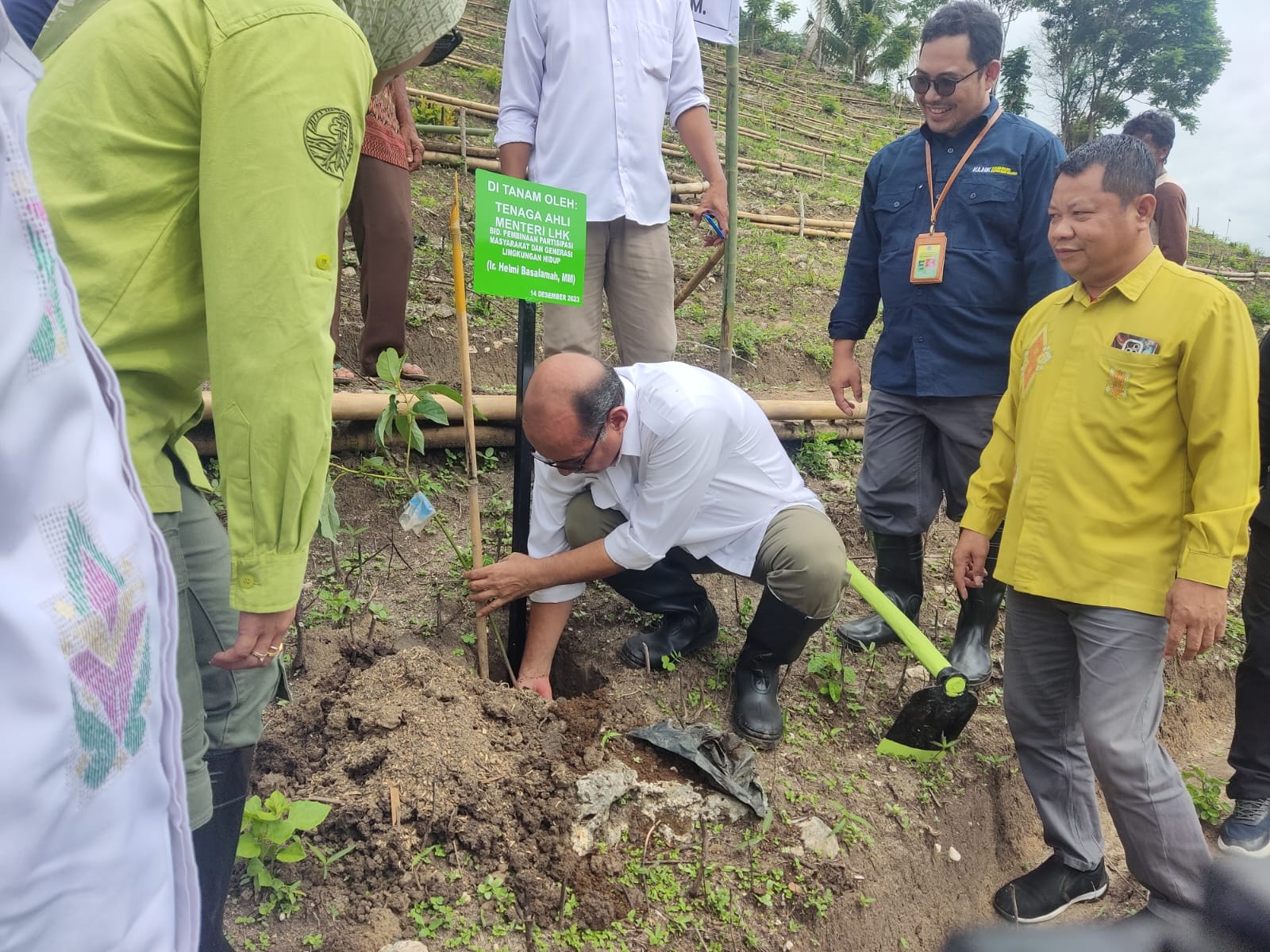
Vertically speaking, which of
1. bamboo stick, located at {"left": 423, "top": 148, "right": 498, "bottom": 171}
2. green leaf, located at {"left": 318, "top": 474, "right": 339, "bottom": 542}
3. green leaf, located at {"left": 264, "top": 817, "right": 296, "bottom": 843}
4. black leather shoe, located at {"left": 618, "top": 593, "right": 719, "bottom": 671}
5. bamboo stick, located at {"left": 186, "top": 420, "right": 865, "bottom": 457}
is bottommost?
black leather shoe, located at {"left": 618, "top": 593, "right": 719, "bottom": 671}

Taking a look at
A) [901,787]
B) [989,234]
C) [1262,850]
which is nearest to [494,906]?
[901,787]

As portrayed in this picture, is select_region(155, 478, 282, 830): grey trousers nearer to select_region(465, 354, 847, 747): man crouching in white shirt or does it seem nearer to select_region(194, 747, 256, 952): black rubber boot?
select_region(194, 747, 256, 952): black rubber boot

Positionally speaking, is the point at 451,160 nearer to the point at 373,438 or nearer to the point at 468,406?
the point at 373,438

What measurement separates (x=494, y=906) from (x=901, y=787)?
131 cm

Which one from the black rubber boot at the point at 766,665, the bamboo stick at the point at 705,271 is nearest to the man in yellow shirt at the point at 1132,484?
the black rubber boot at the point at 766,665

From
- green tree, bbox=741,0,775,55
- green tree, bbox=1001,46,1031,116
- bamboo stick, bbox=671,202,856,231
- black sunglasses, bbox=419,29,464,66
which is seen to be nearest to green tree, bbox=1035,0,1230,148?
green tree, bbox=1001,46,1031,116

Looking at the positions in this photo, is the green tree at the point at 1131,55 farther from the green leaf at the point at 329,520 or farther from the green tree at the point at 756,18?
the green leaf at the point at 329,520

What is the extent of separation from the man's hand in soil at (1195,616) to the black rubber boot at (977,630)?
3.92ft

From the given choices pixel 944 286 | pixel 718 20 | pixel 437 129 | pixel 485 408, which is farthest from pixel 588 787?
pixel 437 129

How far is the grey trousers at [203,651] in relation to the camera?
1277mm

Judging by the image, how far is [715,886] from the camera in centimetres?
214

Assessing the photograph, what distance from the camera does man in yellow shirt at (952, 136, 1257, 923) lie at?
1849 millimetres

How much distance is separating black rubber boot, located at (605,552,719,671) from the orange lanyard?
57.7 inches

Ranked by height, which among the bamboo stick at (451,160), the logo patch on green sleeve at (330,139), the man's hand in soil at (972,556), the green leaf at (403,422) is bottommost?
the man's hand in soil at (972,556)
